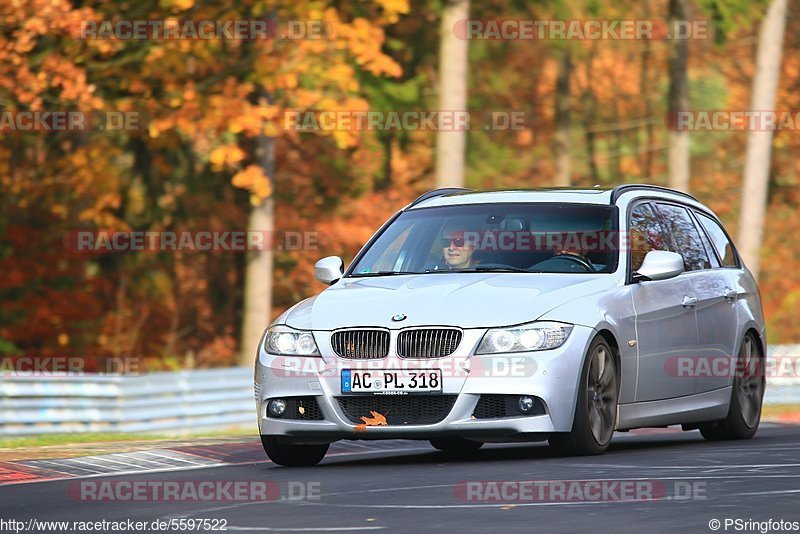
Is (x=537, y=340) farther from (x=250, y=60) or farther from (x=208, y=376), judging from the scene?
(x=250, y=60)

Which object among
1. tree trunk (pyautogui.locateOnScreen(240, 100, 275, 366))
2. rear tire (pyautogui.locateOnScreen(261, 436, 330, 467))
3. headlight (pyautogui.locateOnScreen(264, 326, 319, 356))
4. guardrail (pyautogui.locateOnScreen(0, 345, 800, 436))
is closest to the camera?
headlight (pyautogui.locateOnScreen(264, 326, 319, 356))

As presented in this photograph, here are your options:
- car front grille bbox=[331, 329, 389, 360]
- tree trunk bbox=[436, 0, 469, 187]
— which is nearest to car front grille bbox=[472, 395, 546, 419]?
car front grille bbox=[331, 329, 389, 360]

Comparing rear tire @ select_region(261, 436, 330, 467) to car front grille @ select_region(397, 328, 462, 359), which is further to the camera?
rear tire @ select_region(261, 436, 330, 467)

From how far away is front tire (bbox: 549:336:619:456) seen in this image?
1045 cm

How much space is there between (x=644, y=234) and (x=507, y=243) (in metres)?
1.17

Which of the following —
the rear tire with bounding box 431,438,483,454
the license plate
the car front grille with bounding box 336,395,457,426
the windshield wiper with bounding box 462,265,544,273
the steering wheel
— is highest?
the steering wheel

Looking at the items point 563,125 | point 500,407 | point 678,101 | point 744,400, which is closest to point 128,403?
point 744,400

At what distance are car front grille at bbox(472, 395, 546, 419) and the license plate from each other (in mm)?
280

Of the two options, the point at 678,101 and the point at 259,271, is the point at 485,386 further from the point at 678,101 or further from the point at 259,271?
the point at 678,101

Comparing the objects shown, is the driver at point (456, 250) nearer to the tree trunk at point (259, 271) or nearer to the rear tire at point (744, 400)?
the rear tire at point (744, 400)

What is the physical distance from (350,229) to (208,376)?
1170 cm

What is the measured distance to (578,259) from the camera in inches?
450

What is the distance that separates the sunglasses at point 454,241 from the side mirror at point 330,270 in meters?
0.77

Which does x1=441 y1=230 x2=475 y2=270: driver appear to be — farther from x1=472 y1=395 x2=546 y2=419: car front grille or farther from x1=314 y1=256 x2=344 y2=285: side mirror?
x1=472 y1=395 x2=546 y2=419: car front grille
